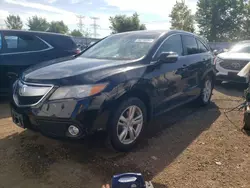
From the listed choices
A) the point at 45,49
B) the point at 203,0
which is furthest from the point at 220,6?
the point at 45,49

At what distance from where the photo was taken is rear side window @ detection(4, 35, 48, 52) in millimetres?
5289

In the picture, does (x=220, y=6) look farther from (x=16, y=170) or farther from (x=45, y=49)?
(x=16, y=170)

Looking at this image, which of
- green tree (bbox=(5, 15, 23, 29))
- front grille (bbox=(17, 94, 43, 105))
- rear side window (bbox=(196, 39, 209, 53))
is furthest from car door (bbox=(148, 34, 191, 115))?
green tree (bbox=(5, 15, 23, 29))

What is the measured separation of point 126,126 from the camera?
310cm

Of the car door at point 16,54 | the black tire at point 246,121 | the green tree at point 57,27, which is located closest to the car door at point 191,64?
the black tire at point 246,121

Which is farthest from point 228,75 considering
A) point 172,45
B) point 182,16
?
point 182,16

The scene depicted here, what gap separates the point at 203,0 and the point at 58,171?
166 ft

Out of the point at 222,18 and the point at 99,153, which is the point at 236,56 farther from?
the point at 222,18

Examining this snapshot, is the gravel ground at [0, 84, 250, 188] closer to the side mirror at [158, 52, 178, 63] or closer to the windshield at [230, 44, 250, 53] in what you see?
the side mirror at [158, 52, 178, 63]

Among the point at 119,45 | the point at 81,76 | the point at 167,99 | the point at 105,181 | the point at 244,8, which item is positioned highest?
the point at 244,8

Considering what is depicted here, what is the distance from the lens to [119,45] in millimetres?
3930

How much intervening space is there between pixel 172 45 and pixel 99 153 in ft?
7.04

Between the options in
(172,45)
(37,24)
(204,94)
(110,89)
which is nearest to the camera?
(110,89)

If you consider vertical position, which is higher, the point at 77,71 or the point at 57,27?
the point at 57,27
